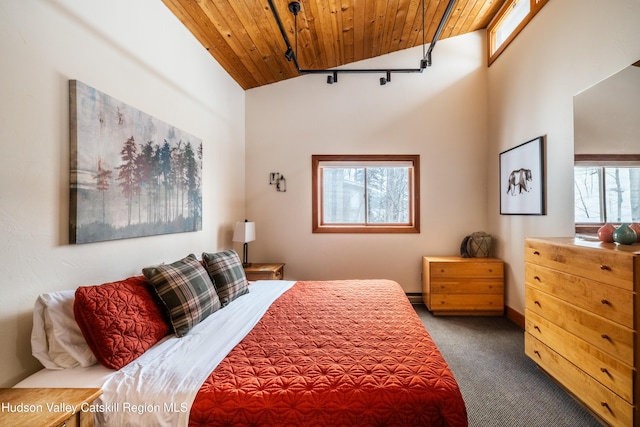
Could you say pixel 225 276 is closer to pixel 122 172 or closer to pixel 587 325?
pixel 122 172

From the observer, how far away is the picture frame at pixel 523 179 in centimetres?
280

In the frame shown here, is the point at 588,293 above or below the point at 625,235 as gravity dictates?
below

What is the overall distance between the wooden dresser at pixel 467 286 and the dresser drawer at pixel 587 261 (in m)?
1.25

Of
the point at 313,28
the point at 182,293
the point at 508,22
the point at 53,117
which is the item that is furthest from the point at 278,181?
the point at 508,22

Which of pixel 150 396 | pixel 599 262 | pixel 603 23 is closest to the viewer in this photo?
pixel 150 396

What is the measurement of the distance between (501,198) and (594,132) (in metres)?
1.48

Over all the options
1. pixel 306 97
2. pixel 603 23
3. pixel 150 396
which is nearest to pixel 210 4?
pixel 306 97

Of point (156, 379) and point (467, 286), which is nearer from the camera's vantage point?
point (156, 379)

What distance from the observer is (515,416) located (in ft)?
5.92

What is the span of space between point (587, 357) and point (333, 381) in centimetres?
163

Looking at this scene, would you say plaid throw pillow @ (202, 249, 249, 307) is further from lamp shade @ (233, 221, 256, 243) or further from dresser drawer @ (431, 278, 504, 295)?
dresser drawer @ (431, 278, 504, 295)

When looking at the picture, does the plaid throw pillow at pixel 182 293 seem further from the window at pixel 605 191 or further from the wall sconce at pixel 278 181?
the window at pixel 605 191

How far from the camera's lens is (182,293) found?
1.72 metres

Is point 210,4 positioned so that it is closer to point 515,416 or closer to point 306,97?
point 306,97
